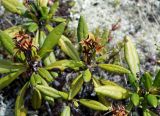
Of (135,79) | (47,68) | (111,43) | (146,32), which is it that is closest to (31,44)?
(47,68)

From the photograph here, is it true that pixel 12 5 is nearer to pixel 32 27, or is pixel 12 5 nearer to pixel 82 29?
pixel 32 27

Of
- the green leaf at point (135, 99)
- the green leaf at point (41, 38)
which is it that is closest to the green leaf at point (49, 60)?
the green leaf at point (41, 38)

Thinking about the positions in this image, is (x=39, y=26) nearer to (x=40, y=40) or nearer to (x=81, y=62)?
(x=40, y=40)

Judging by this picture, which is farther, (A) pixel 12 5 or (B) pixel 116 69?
(A) pixel 12 5

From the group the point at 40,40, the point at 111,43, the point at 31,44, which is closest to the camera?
the point at 31,44

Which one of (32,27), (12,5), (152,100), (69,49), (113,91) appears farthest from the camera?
(12,5)

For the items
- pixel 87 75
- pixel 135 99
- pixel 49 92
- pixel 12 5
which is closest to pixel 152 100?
pixel 135 99

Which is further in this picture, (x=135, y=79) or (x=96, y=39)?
(x=135, y=79)
